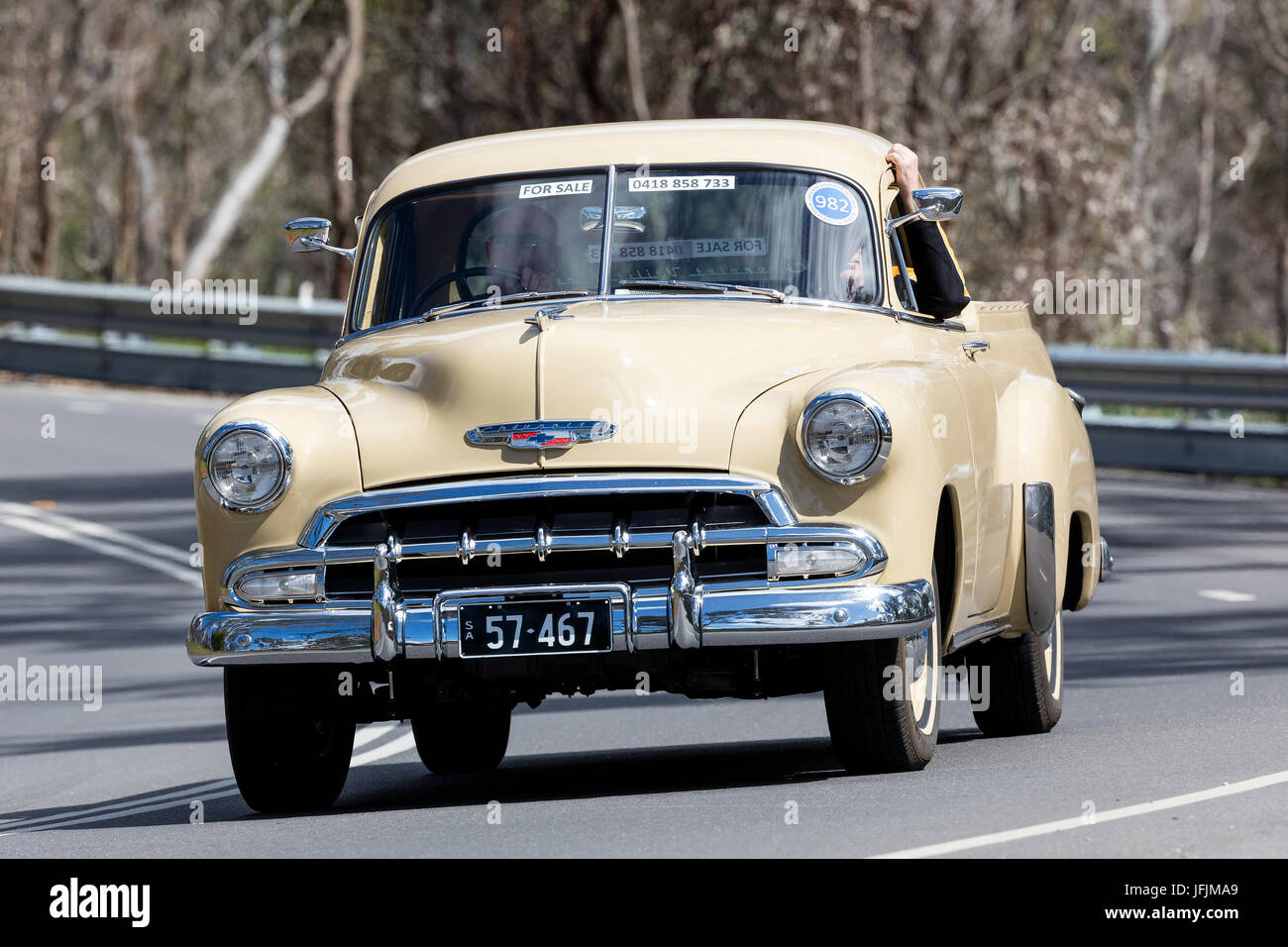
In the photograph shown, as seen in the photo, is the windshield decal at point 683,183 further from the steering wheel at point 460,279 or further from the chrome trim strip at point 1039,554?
the chrome trim strip at point 1039,554

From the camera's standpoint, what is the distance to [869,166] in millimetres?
7871

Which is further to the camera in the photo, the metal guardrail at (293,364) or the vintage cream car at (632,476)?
the metal guardrail at (293,364)

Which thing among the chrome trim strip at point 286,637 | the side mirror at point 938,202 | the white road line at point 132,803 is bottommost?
the white road line at point 132,803

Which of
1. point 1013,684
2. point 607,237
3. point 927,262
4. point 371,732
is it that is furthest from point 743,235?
point 371,732

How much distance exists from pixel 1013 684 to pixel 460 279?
249 cm

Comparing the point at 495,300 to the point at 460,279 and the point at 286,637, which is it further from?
the point at 286,637

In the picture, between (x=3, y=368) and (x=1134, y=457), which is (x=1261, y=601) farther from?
(x=3, y=368)

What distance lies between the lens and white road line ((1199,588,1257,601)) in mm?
12844

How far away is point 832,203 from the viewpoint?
764 centimetres

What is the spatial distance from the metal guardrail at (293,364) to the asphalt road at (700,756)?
230 centimetres

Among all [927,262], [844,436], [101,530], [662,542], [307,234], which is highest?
[307,234]

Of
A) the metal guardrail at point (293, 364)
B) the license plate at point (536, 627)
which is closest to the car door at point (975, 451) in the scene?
the license plate at point (536, 627)

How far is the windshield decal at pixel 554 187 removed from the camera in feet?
25.2
